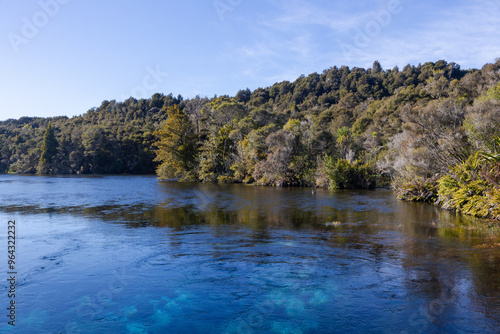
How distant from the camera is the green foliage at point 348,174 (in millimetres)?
35406

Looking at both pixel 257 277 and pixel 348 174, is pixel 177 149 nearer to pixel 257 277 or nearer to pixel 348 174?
pixel 348 174

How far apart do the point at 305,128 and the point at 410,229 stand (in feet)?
103

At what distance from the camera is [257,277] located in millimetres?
8531

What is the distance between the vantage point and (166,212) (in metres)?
20.1

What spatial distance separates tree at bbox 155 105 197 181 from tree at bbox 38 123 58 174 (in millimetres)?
40259

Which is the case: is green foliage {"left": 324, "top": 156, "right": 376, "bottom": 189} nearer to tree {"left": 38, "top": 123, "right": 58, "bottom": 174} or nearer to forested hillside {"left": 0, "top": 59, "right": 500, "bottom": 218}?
forested hillside {"left": 0, "top": 59, "right": 500, "bottom": 218}

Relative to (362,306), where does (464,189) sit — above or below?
above

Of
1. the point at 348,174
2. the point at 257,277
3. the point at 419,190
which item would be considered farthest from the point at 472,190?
the point at 348,174

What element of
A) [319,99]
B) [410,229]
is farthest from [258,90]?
[410,229]

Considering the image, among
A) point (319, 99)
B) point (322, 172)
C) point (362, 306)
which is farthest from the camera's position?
point (319, 99)

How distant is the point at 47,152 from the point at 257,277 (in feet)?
287

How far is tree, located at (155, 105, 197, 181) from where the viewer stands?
Result: 54938 mm

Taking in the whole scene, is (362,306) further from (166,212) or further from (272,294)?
(166,212)

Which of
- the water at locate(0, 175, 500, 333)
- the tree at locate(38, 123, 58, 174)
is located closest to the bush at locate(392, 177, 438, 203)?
the water at locate(0, 175, 500, 333)
